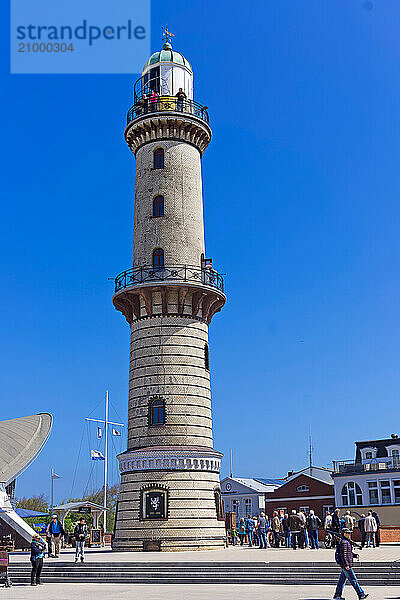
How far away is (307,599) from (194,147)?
26165 mm

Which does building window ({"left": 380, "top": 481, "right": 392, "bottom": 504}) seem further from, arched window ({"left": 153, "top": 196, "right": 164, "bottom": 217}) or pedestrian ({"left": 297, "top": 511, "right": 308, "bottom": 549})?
arched window ({"left": 153, "top": 196, "right": 164, "bottom": 217})

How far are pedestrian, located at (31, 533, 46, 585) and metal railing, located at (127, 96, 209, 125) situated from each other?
23.3 metres

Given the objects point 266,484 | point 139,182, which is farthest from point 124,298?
point 266,484

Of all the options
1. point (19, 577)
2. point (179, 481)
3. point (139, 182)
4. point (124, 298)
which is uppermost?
point (139, 182)

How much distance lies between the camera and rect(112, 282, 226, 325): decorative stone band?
109 ft

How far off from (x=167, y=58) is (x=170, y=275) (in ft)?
42.7

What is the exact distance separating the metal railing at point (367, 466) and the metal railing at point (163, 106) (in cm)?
3007

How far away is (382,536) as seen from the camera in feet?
110

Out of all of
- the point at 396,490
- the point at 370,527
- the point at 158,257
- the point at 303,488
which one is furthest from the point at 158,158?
the point at 303,488

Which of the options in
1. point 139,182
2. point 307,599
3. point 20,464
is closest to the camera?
point 307,599

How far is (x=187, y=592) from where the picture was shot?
58.7 ft

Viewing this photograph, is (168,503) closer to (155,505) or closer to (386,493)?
(155,505)

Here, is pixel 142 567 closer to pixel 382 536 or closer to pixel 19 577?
pixel 19 577

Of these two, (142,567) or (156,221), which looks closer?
(142,567)
